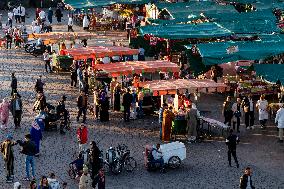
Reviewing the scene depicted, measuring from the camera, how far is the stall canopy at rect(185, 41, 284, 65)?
88.4 ft

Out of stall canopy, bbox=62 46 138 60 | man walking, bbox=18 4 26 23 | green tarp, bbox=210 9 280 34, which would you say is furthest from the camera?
man walking, bbox=18 4 26 23

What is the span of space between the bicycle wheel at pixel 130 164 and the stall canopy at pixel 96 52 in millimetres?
9855

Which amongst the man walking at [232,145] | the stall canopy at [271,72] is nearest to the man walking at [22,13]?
the stall canopy at [271,72]

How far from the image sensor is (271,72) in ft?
83.5

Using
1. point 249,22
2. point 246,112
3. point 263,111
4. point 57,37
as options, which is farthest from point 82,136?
point 57,37

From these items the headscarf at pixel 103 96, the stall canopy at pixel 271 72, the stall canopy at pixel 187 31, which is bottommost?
the headscarf at pixel 103 96

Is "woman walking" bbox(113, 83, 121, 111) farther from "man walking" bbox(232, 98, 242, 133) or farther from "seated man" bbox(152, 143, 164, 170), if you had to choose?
"seated man" bbox(152, 143, 164, 170)

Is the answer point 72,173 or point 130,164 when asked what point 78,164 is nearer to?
point 72,173

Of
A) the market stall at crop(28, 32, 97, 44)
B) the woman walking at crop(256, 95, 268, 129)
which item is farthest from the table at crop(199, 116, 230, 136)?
the market stall at crop(28, 32, 97, 44)

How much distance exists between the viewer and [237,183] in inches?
792

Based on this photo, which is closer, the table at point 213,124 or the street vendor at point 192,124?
the street vendor at point 192,124

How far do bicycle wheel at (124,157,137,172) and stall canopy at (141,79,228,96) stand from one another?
160 inches

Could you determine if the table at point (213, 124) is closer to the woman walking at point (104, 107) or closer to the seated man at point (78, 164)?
the woman walking at point (104, 107)

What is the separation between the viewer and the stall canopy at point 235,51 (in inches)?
1061
